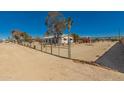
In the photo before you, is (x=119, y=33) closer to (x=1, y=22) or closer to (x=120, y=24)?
(x=120, y=24)

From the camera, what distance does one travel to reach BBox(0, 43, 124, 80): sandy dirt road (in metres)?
6.87

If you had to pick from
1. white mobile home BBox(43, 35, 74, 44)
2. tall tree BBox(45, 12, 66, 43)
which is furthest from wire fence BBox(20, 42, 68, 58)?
tall tree BBox(45, 12, 66, 43)

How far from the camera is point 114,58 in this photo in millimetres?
8602

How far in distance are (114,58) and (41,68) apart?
2.56m

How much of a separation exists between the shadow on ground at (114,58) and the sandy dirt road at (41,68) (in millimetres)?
516

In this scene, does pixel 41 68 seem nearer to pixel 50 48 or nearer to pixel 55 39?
pixel 55 39

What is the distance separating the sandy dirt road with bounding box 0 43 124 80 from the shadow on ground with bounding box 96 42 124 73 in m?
0.52

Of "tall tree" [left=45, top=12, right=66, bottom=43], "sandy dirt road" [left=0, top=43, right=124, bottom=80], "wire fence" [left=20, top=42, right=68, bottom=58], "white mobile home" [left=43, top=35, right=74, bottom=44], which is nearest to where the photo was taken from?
"sandy dirt road" [left=0, top=43, right=124, bottom=80]

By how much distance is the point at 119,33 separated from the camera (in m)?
7.57

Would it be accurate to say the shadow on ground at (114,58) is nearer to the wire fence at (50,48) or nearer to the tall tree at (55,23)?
the wire fence at (50,48)

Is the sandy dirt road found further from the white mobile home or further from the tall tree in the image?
the tall tree
